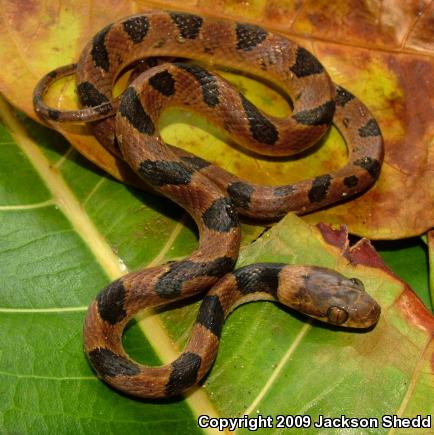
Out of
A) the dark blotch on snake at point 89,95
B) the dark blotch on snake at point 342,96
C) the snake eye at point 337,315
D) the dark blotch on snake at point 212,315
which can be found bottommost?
the dark blotch on snake at point 212,315

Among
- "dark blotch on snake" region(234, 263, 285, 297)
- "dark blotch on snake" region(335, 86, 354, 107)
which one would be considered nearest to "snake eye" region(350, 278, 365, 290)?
"dark blotch on snake" region(234, 263, 285, 297)

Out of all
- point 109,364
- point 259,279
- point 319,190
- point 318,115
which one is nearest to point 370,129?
point 318,115

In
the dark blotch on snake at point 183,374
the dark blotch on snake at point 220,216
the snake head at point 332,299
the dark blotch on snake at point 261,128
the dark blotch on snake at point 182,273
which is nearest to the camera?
the dark blotch on snake at point 183,374

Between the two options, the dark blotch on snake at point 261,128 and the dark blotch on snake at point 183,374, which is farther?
the dark blotch on snake at point 261,128

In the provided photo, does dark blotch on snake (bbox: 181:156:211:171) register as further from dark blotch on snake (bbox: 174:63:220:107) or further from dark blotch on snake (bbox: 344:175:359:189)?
dark blotch on snake (bbox: 344:175:359:189)

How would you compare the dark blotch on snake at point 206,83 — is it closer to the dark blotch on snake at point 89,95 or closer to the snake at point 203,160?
the snake at point 203,160

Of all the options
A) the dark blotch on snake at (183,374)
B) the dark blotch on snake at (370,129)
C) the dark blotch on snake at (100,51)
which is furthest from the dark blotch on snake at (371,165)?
the dark blotch on snake at (100,51)

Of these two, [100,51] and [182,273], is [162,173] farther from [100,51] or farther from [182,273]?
[100,51]
